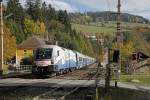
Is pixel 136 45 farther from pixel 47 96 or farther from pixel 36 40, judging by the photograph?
pixel 47 96

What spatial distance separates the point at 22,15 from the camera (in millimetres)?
165250

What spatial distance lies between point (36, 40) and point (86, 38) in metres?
67.9

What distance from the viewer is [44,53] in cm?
4603

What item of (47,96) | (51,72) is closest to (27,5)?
(51,72)

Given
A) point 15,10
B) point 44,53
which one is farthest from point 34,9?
point 44,53

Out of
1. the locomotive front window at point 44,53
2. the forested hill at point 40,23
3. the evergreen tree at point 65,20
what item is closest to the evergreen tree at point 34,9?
the forested hill at point 40,23

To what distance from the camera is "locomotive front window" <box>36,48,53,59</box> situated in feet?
150

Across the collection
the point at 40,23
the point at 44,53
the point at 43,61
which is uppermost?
the point at 40,23

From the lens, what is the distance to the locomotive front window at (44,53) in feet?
150

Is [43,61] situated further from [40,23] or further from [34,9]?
[34,9]

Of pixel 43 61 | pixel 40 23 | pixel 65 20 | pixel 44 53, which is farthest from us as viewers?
pixel 65 20

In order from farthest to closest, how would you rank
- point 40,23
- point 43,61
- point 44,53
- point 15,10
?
1. point 40,23
2. point 15,10
3. point 44,53
4. point 43,61

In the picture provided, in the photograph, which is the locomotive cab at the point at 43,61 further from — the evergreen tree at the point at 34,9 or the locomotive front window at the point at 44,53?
the evergreen tree at the point at 34,9

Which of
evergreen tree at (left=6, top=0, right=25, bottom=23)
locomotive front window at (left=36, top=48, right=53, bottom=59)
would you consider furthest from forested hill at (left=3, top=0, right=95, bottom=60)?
locomotive front window at (left=36, top=48, right=53, bottom=59)
